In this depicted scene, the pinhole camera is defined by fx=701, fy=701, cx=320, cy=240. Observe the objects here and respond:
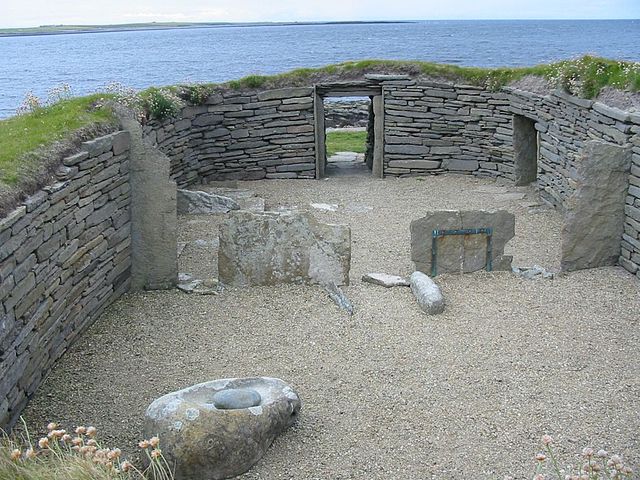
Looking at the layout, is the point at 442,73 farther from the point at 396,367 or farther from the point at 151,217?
the point at 396,367

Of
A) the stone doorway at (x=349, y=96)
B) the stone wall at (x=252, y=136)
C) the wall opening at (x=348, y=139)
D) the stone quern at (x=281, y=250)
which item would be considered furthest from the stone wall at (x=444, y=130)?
the stone quern at (x=281, y=250)

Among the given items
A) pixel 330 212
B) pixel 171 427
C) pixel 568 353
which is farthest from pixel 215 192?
pixel 171 427

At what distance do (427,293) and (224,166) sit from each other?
334 inches

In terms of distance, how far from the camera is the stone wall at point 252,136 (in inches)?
601

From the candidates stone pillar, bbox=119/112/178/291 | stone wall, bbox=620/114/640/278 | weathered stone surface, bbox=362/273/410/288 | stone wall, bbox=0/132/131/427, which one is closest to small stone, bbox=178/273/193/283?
stone pillar, bbox=119/112/178/291

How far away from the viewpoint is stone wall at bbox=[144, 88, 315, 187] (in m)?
15.3

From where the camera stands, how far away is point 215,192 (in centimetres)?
1452

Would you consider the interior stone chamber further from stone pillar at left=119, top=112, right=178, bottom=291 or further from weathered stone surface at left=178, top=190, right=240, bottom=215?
weathered stone surface at left=178, top=190, right=240, bottom=215

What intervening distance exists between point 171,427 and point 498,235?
5706mm

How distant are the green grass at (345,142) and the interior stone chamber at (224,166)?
2712mm

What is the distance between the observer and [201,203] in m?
13.2

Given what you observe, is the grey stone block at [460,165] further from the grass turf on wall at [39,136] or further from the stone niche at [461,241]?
the grass turf on wall at [39,136]

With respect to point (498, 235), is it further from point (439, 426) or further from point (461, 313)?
point (439, 426)

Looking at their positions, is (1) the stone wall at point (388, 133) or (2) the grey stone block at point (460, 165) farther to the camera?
(2) the grey stone block at point (460, 165)
